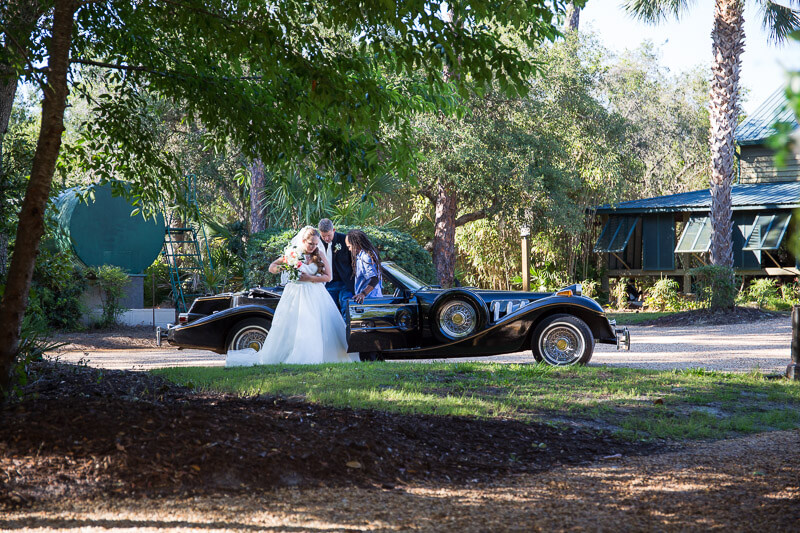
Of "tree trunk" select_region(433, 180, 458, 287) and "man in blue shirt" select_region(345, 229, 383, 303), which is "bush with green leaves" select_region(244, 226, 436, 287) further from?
"man in blue shirt" select_region(345, 229, 383, 303)

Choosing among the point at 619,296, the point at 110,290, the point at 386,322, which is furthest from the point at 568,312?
the point at 619,296

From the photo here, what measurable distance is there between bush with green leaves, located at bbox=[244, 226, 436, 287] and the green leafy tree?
9016mm

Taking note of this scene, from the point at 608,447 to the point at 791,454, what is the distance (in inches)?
46.5

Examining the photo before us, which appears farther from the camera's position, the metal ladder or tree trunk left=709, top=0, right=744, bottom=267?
tree trunk left=709, top=0, right=744, bottom=267

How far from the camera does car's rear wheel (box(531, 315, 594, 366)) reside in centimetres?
965

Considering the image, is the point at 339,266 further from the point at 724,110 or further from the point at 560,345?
the point at 724,110

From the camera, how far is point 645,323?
65.1 ft

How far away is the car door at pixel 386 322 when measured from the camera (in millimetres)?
9750

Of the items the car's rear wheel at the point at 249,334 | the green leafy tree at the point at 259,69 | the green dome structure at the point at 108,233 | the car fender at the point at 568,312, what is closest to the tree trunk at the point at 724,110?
the car fender at the point at 568,312

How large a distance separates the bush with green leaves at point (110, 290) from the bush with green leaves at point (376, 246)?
3005 millimetres

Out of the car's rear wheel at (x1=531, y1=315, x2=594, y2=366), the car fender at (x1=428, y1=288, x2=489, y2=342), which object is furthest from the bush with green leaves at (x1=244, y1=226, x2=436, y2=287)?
the car's rear wheel at (x1=531, y1=315, x2=594, y2=366)

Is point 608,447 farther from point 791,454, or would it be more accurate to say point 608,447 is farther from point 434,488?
point 434,488

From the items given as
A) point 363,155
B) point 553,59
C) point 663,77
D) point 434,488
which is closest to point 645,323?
point 553,59

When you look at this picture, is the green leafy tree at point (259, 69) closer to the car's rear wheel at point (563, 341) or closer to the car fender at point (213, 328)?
the car fender at point (213, 328)
